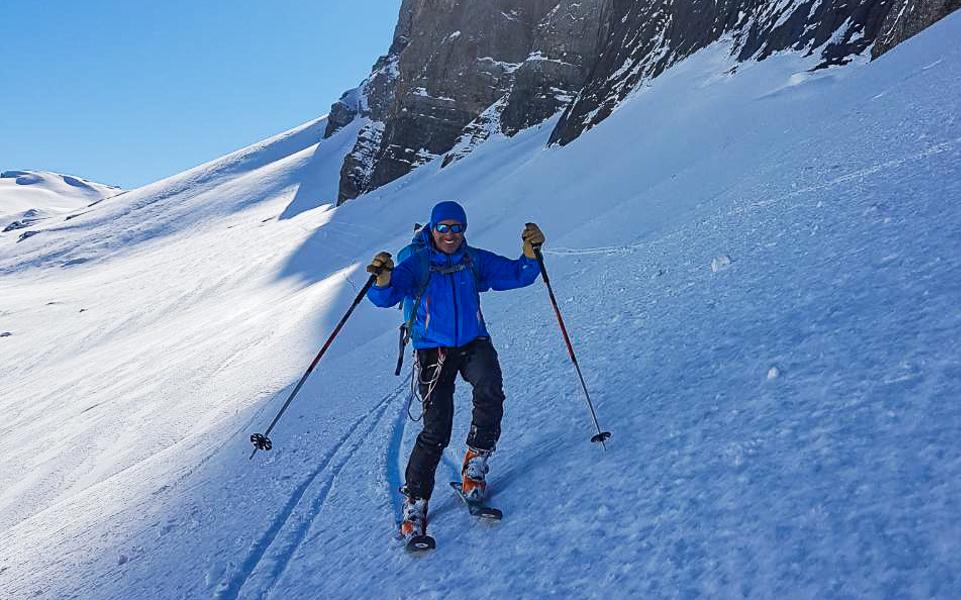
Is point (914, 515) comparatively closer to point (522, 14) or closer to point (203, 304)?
point (203, 304)

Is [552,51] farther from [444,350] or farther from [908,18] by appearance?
[444,350]

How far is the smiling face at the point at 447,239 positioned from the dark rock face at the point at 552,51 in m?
17.3

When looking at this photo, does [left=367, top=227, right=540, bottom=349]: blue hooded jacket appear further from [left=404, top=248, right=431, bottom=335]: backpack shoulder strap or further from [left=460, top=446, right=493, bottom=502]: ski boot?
[left=460, top=446, right=493, bottom=502]: ski boot

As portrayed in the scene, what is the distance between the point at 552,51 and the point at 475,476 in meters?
50.9

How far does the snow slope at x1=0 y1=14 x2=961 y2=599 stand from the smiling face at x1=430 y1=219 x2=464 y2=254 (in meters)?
1.51

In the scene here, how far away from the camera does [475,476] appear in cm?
366

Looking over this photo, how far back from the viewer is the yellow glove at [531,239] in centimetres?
387

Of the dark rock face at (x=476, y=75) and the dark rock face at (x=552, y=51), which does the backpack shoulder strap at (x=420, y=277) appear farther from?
the dark rock face at (x=476, y=75)

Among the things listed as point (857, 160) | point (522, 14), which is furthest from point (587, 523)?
point (522, 14)

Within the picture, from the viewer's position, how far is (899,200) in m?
5.39

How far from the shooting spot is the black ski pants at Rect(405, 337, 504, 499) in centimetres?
367

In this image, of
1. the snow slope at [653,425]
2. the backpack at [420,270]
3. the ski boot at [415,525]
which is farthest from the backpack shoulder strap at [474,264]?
the ski boot at [415,525]

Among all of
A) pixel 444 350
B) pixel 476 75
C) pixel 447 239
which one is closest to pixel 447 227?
pixel 447 239

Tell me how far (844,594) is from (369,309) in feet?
49.6
